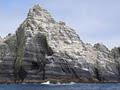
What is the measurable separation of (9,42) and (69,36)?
24.8 meters

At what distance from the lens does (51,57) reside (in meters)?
171

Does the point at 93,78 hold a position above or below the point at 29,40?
below

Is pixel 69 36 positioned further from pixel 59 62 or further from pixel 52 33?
pixel 59 62

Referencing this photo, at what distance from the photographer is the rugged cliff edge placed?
169 metres

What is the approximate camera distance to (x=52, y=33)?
610ft

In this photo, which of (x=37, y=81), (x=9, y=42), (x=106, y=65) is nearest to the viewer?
(x=37, y=81)

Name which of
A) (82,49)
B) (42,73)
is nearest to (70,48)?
(82,49)

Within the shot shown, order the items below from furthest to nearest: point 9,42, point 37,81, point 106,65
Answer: point 9,42, point 106,65, point 37,81

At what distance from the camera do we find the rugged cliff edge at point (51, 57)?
16938cm

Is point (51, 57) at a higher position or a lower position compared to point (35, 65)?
higher

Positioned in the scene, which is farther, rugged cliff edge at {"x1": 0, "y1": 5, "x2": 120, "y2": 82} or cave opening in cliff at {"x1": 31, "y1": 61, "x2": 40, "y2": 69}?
cave opening in cliff at {"x1": 31, "y1": 61, "x2": 40, "y2": 69}

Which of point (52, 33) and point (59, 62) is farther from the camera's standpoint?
point (52, 33)

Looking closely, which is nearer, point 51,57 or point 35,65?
point 51,57

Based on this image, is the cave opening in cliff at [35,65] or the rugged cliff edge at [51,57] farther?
the cave opening in cliff at [35,65]
